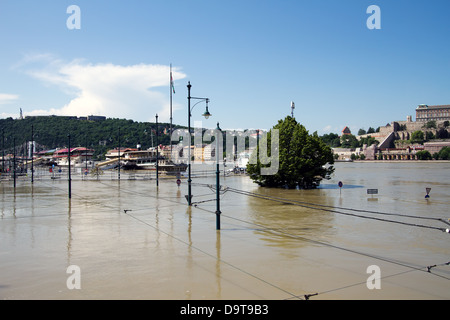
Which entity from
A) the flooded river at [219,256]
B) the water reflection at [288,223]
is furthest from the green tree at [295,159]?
the flooded river at [219,256]

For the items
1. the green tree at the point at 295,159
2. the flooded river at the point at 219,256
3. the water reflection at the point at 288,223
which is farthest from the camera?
the green tree at the point at 295,159

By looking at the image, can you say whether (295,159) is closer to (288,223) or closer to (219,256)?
(288,223)

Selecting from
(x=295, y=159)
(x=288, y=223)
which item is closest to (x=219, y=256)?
(x=288, y=223)

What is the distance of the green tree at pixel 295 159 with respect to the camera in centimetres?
3828

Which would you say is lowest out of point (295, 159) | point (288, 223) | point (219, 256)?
point (288, 223)

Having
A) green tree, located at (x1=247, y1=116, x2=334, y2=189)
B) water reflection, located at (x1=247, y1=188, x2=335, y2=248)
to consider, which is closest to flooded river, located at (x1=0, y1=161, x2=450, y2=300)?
water reflection, located at (x1=247, y1=188, x2=335, y2=248)

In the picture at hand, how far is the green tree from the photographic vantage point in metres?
38.3

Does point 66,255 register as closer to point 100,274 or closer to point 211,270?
point 100,274

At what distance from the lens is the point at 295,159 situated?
38.1m

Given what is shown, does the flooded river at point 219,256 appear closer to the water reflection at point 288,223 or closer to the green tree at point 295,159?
the water reflection at point 288,223

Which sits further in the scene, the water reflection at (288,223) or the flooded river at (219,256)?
the water reflection at (288,223)

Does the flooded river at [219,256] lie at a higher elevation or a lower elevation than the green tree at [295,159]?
lower

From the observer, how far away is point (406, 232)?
1534 cm
